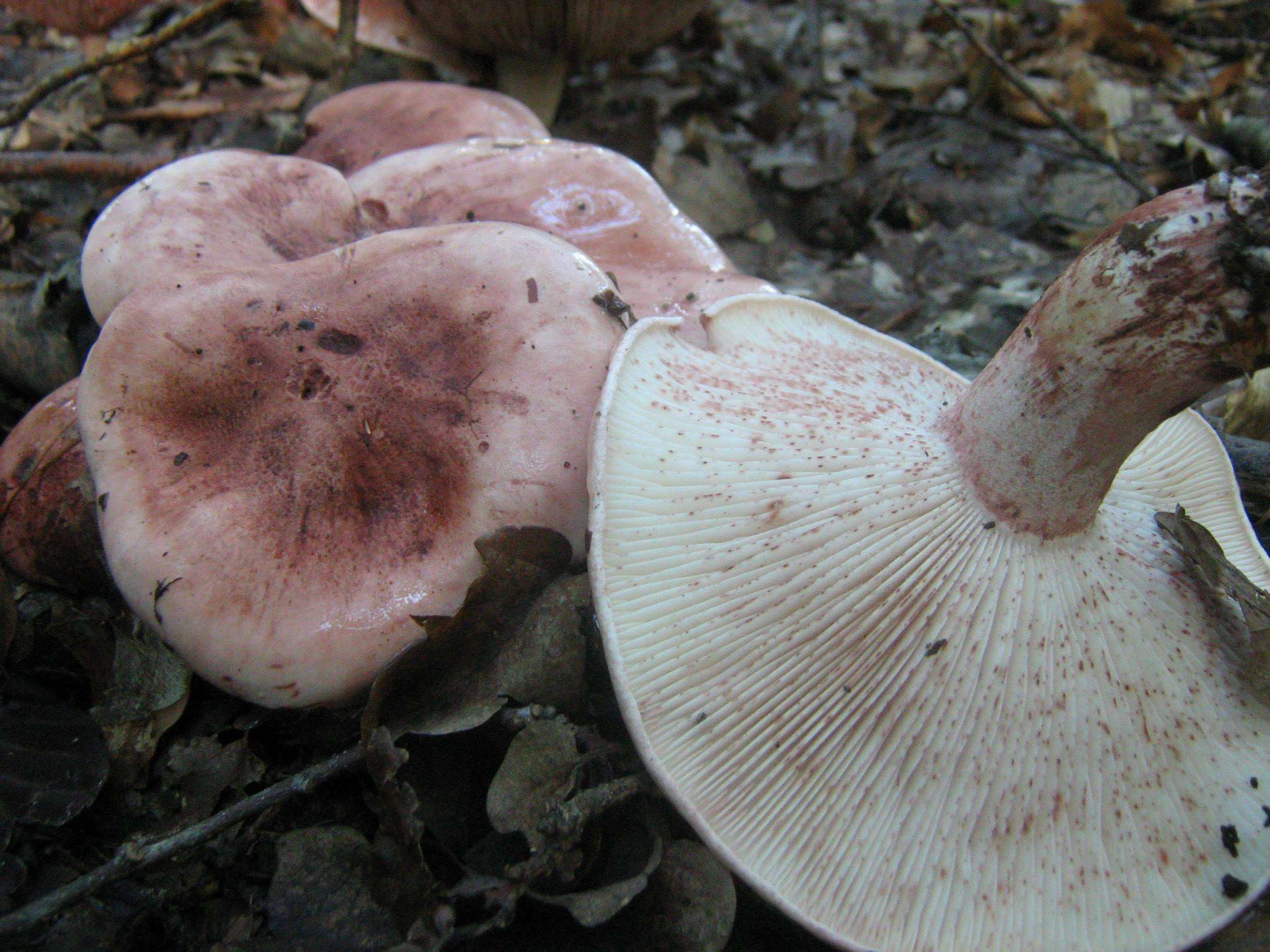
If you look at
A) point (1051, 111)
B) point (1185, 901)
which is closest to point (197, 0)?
point (1051, 111)

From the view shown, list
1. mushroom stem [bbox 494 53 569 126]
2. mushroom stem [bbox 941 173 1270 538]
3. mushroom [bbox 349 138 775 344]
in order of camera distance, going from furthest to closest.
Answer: mushroom stem [bbox 494 53 569 126]
mushroom [bbox 349 138 775 344]
mushroom stem [bbox 941 173 1270 538]

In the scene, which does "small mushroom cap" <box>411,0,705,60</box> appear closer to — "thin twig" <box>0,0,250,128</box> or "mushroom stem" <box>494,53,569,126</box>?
"mushroom stem" <box>494,53,569,126</box>

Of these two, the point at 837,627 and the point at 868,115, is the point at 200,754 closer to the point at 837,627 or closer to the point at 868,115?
the point at 837,627

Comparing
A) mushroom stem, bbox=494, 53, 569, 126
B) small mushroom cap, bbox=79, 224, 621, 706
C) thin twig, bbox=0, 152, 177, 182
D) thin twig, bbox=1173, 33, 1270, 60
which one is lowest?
thin twig, bbox=0, 152, 177, 182

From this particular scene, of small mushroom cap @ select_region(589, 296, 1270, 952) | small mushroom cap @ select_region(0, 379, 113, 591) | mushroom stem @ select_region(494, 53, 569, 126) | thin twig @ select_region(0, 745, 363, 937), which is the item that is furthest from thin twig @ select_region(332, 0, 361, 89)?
thin twig @ select_region(0, 745, 363, 937)

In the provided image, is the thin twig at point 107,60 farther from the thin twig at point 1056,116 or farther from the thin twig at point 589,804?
the thin twig at point 1056,116

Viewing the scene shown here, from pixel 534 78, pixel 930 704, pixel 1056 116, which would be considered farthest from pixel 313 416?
pixel 1056 116

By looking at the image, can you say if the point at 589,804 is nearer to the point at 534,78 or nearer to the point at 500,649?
the point at 500,649
